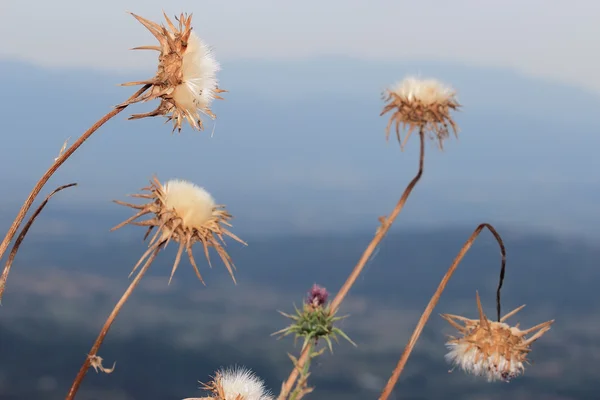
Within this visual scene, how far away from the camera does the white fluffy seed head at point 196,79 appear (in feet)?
14.7

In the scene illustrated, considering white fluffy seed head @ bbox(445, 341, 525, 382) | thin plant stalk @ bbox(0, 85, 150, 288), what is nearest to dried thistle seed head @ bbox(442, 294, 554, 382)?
white fluffy seed head @ bbox(445, 341, 525, 382)

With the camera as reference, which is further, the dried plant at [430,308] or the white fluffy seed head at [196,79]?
the dried plant at [430,308]

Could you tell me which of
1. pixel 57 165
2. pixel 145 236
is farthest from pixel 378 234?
pixel 57 165

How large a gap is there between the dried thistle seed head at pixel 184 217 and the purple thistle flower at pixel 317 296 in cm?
82

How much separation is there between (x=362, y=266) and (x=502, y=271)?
50.4 inches

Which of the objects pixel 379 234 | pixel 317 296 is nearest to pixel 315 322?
pixel 317 296

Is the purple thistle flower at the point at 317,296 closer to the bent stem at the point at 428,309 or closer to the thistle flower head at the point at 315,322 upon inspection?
the thistle flower head at the point at 315,322

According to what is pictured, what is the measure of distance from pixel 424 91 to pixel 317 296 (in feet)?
7.18

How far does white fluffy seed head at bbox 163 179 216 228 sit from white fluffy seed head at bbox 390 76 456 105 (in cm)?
172

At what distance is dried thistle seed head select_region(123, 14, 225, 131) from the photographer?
440 cm

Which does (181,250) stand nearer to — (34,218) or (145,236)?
(145,236)

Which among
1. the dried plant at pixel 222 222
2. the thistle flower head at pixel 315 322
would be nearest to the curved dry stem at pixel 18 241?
the dried plant at pixel 222 222

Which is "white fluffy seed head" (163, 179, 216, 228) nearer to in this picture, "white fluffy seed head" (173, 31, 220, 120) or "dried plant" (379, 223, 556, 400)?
"white fluffy seed head" (173, 31, 220, 120)

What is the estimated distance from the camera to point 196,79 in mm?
4559
